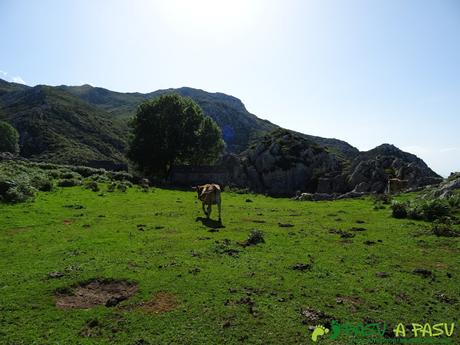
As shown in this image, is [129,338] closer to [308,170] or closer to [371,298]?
[371,298]

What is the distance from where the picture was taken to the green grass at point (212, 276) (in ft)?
34.1

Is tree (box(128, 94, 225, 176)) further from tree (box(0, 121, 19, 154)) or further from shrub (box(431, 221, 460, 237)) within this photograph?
tree (box(0, 121, 19, 154))

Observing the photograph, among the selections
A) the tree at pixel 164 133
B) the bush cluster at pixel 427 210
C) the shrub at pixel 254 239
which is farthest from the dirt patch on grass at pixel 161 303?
the tree at pixel 164 133

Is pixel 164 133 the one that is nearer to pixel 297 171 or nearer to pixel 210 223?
pixel 297 171

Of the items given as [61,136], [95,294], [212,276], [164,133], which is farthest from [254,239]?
[61,136]

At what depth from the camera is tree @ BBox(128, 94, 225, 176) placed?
229ft

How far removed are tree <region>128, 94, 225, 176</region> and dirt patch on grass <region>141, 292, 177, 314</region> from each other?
58.8 meters

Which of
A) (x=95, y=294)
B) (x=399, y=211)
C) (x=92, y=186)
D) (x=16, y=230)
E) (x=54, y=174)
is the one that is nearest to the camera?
(x=95, y=294)

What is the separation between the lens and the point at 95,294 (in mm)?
12805

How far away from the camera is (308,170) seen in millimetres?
85625

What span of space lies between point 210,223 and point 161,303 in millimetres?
13490

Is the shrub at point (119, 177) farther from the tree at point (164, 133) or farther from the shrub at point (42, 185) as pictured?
the shrub at point (42, 185)

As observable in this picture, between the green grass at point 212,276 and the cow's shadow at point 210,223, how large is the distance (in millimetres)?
546

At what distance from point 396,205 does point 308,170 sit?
2198 inches
